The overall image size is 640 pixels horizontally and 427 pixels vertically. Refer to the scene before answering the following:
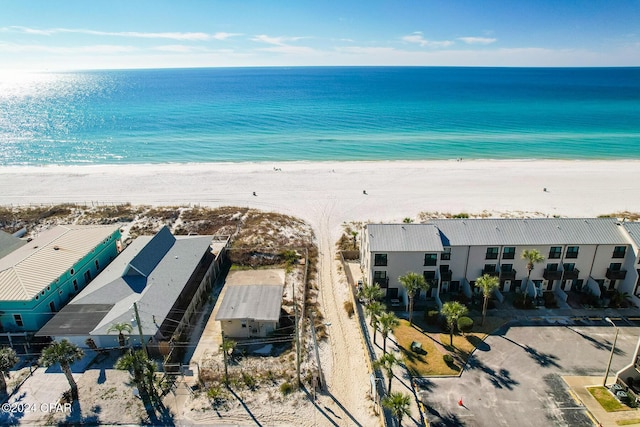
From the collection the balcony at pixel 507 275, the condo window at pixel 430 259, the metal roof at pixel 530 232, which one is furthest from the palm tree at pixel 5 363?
the balcony at pixel 507 275

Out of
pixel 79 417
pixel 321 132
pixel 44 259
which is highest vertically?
pixel 321 132

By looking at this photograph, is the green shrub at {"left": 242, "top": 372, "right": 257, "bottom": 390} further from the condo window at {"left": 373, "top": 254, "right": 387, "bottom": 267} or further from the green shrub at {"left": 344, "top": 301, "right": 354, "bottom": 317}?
the condo window at {"left": 373, "top": 254, "right": 387, "bottom": 267}

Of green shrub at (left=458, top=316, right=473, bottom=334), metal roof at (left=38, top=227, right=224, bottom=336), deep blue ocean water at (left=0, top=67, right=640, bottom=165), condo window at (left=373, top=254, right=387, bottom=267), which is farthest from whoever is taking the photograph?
deep blue ocean water at (left=0, top=67, right=640, bottom=165)

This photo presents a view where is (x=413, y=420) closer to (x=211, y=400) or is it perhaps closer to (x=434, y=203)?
(x=211, y=400)

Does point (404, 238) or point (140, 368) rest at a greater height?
point (404, 238)

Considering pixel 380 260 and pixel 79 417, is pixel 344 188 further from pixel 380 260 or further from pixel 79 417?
pixel 79 417

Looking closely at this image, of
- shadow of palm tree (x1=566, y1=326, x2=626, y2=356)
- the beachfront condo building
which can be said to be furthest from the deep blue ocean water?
shadow of palm tree (x1=566, y1=326, x2=626, y2=356)

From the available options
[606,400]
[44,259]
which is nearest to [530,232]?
[606,400]
